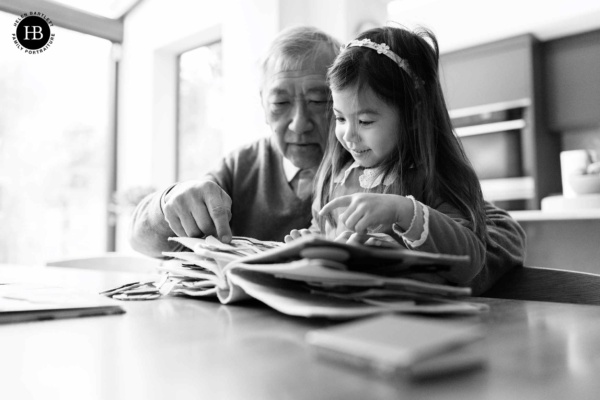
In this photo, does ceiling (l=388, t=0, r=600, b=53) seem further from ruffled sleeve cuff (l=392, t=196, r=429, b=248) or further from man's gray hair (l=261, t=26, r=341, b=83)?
ruffled sleeve cuff (l=392, t=196, r=429, b=248)

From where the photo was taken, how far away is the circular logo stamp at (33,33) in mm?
3514

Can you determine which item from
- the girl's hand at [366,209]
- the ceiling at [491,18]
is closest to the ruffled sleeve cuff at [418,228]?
the girl's hand at [366,209]

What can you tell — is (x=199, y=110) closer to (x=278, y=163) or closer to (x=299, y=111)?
(x=278, y=163)

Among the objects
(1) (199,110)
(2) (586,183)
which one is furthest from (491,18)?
(1) (199,110)

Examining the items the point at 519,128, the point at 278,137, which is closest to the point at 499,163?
the point at 519,128

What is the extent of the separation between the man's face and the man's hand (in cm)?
39

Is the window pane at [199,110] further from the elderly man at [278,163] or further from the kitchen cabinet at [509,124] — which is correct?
the elderly man at [278,163]

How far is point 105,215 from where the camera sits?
462cm

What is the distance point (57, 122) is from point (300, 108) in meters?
3.46

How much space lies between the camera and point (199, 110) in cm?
445

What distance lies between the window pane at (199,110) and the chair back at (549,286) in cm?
346

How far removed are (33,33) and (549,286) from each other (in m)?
3.64

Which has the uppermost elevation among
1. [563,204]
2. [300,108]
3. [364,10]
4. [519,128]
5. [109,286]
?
[364,10]

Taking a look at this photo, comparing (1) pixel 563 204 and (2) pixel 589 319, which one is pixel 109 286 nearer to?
(2) pixel 589 319
